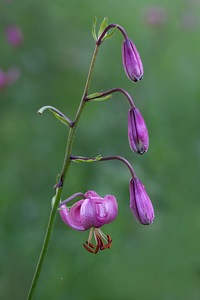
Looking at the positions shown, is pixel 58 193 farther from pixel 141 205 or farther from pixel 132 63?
pixel 132 63

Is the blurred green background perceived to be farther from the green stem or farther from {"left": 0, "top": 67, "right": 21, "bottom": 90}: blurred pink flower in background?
the green stem

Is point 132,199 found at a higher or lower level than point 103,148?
lower

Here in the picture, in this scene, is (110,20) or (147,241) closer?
(147,241)

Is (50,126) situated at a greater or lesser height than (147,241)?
greater

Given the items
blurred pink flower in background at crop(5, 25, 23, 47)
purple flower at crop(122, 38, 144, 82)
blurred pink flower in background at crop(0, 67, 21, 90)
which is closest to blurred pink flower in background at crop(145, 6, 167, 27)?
blurred pink flower in background at crop(5, 25, 23, 47)

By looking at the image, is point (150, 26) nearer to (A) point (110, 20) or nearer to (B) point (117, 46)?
(B) point (117, 46)

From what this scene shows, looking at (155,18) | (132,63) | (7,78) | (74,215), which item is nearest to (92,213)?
(74,215)

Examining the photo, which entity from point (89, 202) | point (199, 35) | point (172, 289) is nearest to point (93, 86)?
point (199, 35)
